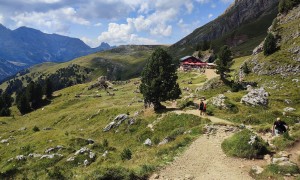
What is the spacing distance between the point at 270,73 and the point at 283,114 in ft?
105

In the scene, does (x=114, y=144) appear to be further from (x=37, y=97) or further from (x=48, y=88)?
(x=48, y=88)

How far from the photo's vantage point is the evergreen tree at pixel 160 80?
60.7 meters

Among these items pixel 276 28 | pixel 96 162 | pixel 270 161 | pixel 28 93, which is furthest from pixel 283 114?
pixel 28 93

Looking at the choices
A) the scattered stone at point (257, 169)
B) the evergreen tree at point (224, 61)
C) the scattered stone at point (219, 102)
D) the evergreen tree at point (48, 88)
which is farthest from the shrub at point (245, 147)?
the evergreen tree at point (48, 88)

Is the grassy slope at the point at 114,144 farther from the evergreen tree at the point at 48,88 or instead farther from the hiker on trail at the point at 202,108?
the evergreen tree at the point at 48,88

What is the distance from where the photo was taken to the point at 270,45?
264 feet

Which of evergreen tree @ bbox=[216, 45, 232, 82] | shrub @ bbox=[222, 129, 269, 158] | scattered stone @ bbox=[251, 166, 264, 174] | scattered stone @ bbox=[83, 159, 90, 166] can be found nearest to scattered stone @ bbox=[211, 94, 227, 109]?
shrub @ bbox=[222, 129, 269, 158]

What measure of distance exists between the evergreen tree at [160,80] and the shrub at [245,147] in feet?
105

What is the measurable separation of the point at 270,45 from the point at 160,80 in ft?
123

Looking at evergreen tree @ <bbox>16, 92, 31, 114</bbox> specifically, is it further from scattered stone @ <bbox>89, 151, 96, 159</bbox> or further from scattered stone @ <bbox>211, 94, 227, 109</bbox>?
scattered stone @ <bbox>211, 94, 227, 109</bbox>

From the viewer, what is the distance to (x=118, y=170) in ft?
73.3

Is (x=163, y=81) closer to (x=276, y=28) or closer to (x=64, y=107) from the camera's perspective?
(x=276, y=28)

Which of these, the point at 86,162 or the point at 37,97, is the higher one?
the point at 86,162

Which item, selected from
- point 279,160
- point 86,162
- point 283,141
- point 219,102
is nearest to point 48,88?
point 219,102
